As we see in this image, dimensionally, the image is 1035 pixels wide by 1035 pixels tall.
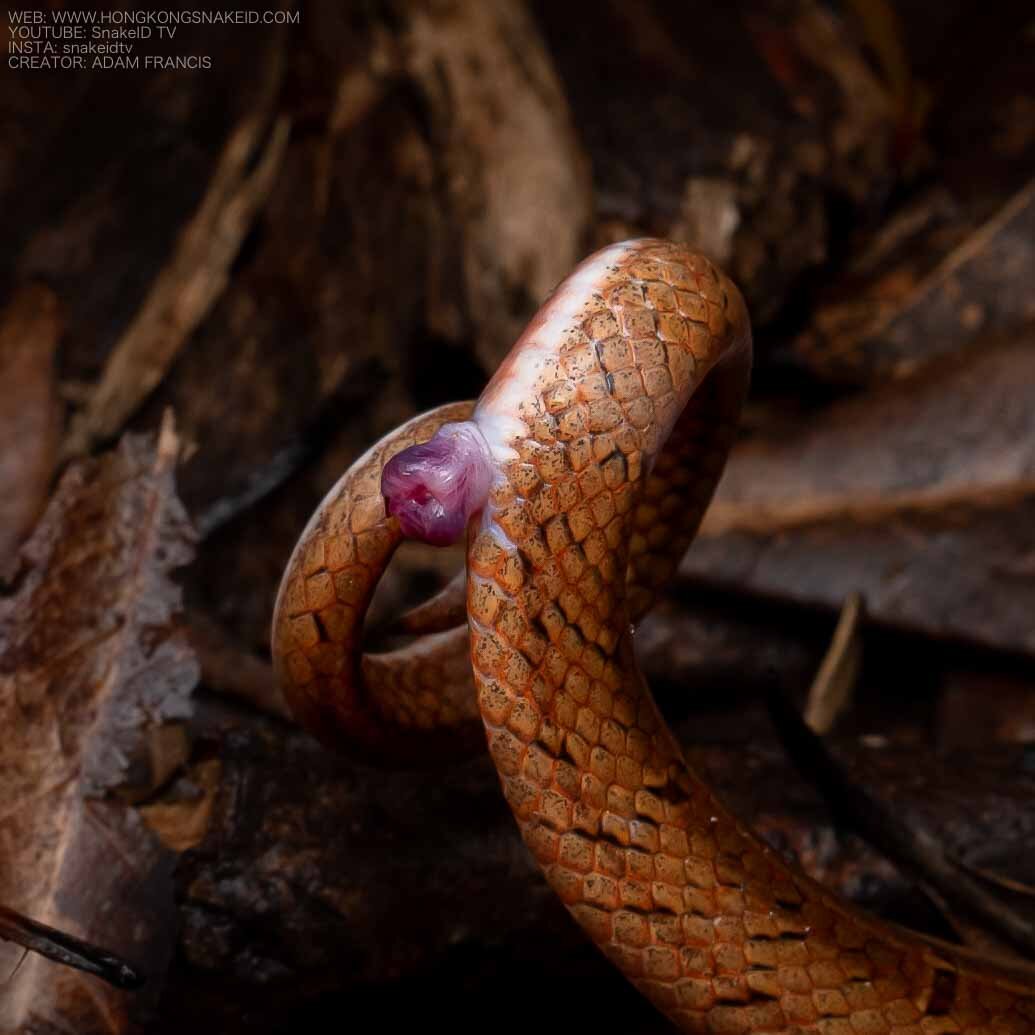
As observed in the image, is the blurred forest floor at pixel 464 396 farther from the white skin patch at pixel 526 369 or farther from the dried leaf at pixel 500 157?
the white skin patch at pixel 526 369

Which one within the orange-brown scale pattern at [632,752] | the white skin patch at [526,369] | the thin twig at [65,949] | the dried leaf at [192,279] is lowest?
the thin twig at [65,949]

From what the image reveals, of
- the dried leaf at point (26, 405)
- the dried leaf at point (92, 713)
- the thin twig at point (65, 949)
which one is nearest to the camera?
the thin twig at point (65, 949)

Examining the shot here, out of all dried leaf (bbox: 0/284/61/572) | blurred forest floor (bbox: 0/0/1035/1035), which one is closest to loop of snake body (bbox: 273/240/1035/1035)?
blurred forest floor (bbox: 0/0/1035/1035)

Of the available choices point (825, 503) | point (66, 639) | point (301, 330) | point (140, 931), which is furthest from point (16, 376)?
point (825, 503)

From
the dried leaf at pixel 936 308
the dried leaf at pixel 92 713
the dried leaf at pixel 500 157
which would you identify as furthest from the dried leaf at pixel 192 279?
the dried leaf at pixel 936 308

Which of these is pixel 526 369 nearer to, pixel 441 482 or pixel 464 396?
pixel 441 482

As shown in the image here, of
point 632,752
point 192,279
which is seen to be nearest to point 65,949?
point 632,752

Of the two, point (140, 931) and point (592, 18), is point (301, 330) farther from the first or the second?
point (140, 931)

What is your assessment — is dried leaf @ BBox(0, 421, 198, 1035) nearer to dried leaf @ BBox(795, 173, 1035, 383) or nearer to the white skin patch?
the white skin patch
